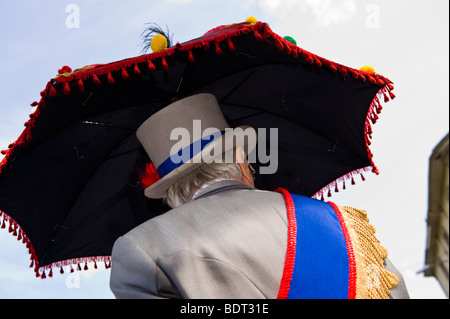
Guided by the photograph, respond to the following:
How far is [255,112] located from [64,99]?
1.46m

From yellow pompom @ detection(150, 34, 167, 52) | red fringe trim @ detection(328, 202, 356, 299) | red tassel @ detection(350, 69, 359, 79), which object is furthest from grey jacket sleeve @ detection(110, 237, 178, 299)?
red tassel @ detection(350, 69, 359, 79)

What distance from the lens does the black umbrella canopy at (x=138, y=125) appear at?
2980mm

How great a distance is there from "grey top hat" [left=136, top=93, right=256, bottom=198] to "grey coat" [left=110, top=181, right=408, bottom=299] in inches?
16.1

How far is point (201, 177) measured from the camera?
2689 mm

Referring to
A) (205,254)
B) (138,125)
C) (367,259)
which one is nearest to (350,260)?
(367,259)

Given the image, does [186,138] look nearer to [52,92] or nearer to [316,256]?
[52,92]

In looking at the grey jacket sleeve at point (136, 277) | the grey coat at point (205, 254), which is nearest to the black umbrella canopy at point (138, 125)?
the grey coat at point (205, 254)

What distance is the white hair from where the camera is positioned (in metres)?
2.66

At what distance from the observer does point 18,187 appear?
3402 mm

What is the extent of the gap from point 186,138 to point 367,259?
118 cm

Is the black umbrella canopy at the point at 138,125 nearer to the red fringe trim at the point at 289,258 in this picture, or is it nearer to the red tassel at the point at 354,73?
the red tassel at the point at 354,73

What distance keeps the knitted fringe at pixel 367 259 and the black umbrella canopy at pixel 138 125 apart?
3.04 feet

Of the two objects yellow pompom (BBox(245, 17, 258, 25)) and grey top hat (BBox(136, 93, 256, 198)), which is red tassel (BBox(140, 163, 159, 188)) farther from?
yellow pompom (BBox(245, 17, 258, 25))
